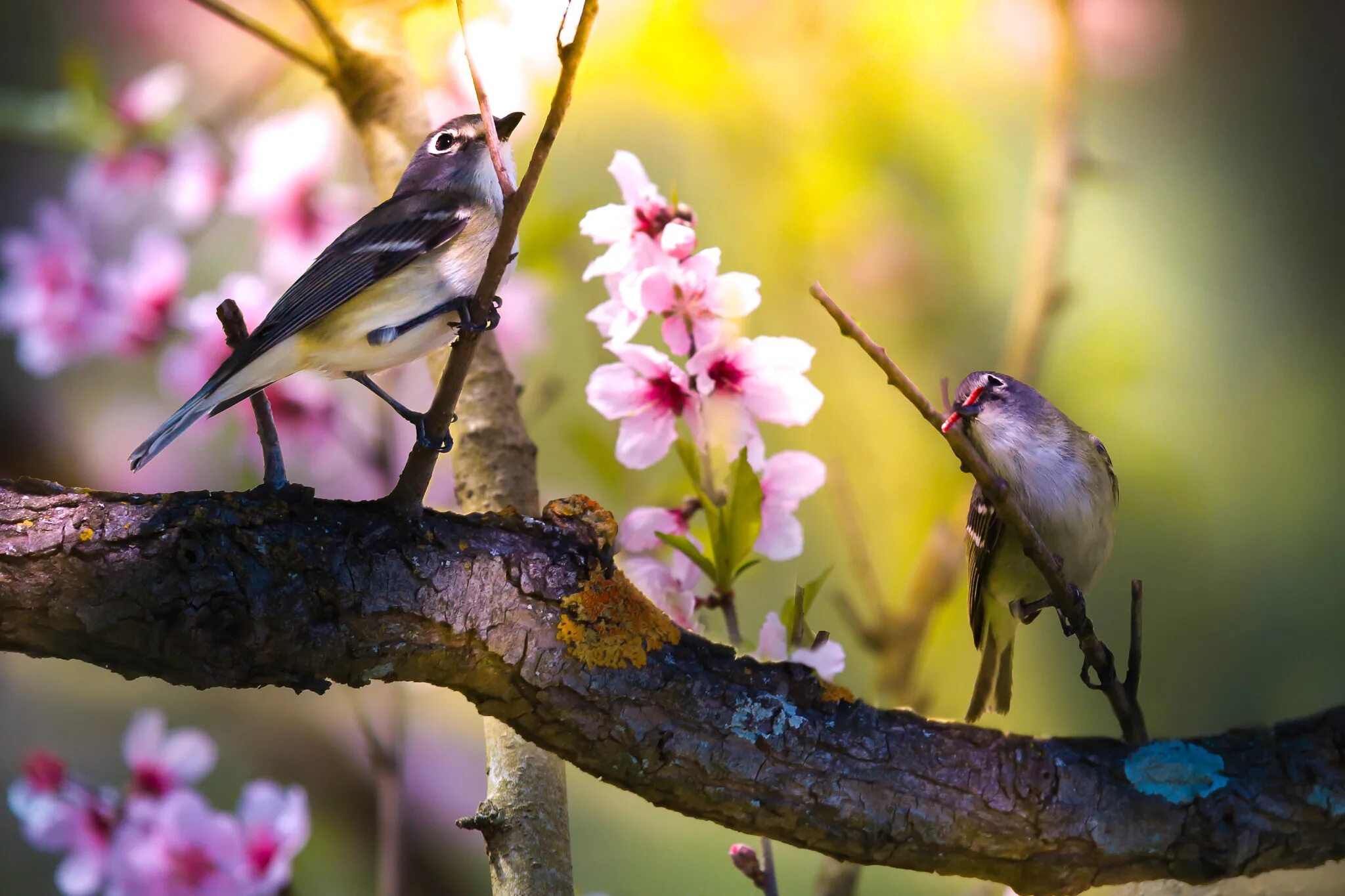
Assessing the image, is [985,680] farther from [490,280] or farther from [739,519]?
[490,280]

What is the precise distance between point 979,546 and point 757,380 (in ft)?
0.84

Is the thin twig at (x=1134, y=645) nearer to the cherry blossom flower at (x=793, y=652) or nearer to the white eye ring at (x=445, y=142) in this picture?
the cherry blossom flower at (x=793, y=652)

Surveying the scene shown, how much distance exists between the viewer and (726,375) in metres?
0.90

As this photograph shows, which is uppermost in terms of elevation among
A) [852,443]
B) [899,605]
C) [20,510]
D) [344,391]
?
[344,391]

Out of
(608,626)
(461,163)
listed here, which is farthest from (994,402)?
(461,163)

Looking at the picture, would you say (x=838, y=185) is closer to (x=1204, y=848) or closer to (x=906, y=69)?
(x=906, y=69)

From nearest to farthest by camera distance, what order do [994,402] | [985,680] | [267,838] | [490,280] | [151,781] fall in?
[490,280] < [994,402] < [985,680] < [267,838] < [151,781]

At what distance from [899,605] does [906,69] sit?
33.4 inches

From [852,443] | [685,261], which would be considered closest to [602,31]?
[852,443]

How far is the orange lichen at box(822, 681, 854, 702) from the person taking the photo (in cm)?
79

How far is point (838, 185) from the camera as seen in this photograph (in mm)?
1630

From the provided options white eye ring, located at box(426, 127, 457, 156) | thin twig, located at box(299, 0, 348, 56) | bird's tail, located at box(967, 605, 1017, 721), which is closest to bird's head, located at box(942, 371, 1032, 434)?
bird's tail, located at box(967, 605, 1017, 721)

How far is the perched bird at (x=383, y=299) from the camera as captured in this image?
2.31 ft

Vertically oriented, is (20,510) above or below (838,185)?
below
